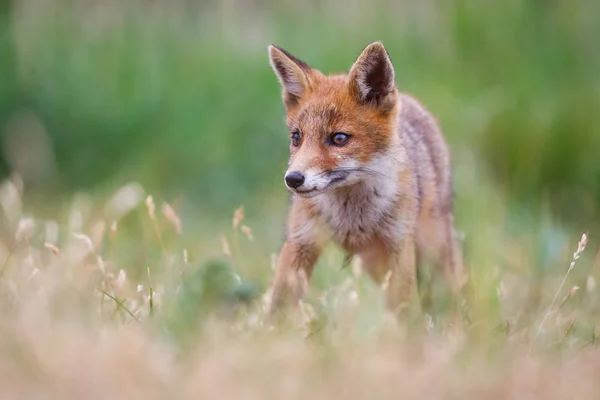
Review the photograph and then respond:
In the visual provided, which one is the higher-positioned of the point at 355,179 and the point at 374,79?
the point at 374,79

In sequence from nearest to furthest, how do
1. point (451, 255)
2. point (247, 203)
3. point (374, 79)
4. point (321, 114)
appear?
point (321, 114), point (374, 79), point (451, 255), point (247, 203)

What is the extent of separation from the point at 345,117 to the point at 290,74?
0.46 metres

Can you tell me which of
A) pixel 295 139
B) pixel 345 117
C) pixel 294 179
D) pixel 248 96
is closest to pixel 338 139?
pixel 345 117

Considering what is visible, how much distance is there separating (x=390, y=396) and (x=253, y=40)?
701 centimetres

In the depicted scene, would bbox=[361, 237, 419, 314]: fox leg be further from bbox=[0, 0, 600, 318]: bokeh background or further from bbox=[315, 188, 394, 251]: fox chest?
bbox=[0, 0, 600, 318]: bokeh background

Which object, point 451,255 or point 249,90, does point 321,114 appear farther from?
point 249,90

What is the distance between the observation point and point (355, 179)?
176 inches

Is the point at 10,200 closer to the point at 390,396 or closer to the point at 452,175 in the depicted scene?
the point at 390,396

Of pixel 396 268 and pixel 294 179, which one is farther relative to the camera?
pixel 396 268

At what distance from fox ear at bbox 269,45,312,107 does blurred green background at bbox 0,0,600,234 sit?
6.83 feet

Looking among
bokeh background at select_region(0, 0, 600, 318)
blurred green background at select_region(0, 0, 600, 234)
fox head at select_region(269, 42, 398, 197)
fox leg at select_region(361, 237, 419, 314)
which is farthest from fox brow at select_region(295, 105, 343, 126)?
blurred green background at select_region(0, 0, 600, 234)

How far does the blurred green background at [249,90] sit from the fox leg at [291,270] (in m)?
2.25

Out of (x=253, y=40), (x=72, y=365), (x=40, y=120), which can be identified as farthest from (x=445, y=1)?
(x=72, y=365)

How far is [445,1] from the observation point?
26.8 ft
